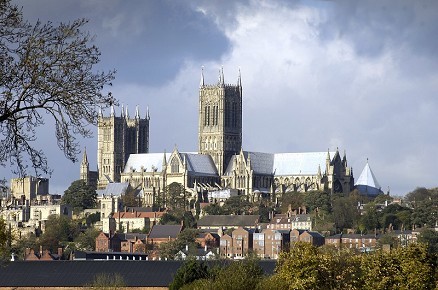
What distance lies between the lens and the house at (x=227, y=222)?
166 meters

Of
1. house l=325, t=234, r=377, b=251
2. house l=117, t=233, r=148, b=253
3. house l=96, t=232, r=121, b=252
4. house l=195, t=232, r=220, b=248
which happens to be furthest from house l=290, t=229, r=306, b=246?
house l=96, t=232, r=121, b=252

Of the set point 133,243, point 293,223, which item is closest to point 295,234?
point 293,223

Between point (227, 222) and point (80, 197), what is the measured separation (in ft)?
98.0

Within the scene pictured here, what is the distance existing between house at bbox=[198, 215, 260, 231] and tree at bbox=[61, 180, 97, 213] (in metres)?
25.0

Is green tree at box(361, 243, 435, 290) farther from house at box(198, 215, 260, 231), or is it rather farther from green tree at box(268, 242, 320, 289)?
house at box(198, 215, 260, 231)

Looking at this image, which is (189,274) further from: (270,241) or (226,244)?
(226,244)

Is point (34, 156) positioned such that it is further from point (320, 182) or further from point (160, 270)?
point (320, 182)

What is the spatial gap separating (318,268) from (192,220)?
4624 inches

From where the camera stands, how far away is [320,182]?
190 m

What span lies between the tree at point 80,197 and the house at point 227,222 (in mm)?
24964

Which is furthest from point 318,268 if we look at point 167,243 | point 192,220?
point 192,220

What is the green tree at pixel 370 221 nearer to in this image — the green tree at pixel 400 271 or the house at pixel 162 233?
the house at pixel 162 233

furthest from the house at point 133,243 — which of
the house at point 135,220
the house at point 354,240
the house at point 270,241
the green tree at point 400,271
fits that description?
the green tree at point 400,271

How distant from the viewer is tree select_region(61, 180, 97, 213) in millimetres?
191750
